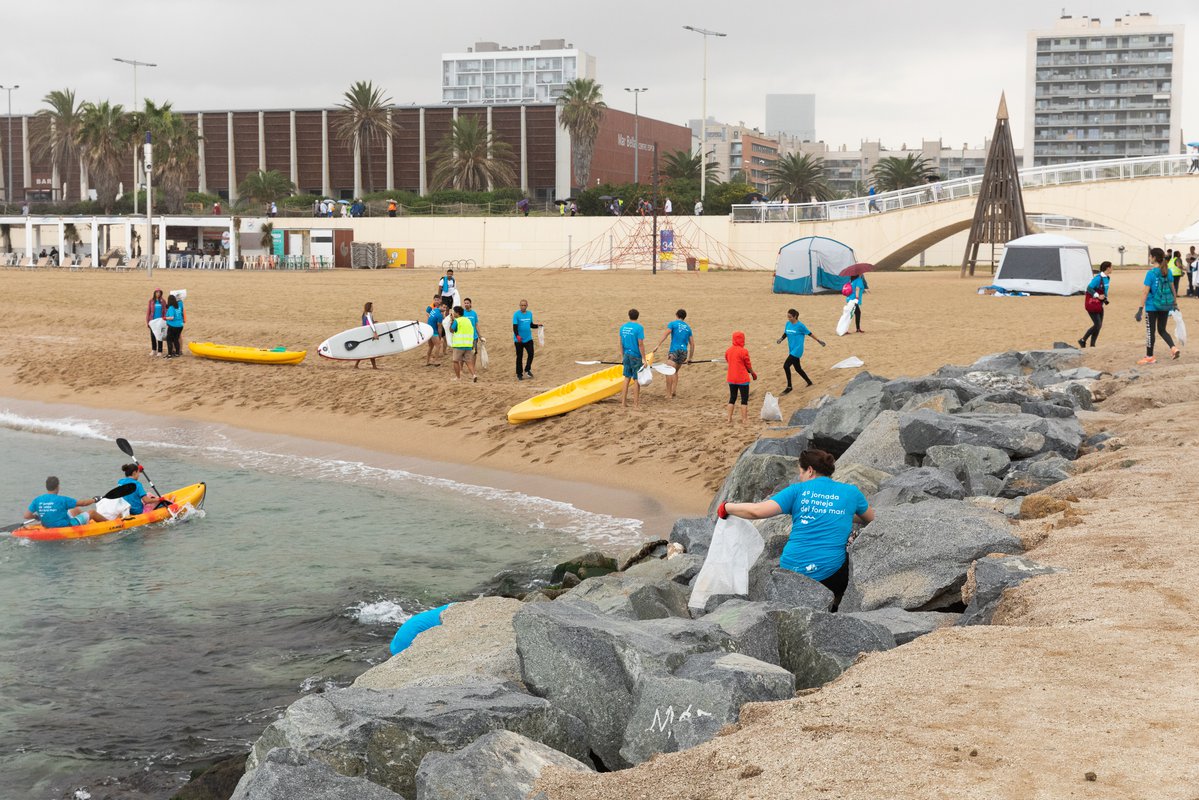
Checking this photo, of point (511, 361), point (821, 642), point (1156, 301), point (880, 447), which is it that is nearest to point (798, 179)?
point (511, 361)

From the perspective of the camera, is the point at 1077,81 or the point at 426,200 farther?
the point at 1077,81

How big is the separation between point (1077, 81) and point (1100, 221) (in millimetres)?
99217

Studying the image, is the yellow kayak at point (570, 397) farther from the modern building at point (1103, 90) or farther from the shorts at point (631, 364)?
the modern building at point (1103, 90)

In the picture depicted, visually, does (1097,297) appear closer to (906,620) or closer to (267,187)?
(906,620)

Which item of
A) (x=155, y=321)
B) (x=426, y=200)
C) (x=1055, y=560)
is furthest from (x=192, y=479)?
(x=426, y=200)

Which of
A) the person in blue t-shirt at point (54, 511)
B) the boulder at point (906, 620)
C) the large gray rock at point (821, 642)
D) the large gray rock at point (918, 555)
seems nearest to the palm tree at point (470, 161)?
the person in blue t-shirt at point (54, 511)

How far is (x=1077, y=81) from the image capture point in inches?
5187

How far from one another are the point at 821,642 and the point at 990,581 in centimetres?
146

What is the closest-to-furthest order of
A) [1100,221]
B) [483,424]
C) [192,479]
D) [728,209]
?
[192,479], [483,424], [1100,221], [728,209]

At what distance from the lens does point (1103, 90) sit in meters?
131

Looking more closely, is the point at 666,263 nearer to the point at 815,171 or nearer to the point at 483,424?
the point at 815,171

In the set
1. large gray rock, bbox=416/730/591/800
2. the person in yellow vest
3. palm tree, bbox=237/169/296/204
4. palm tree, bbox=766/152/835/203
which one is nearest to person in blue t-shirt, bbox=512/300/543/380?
the person in yellow vest

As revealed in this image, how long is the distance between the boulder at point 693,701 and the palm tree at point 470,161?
70878 mm

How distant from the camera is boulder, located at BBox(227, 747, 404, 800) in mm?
5105
